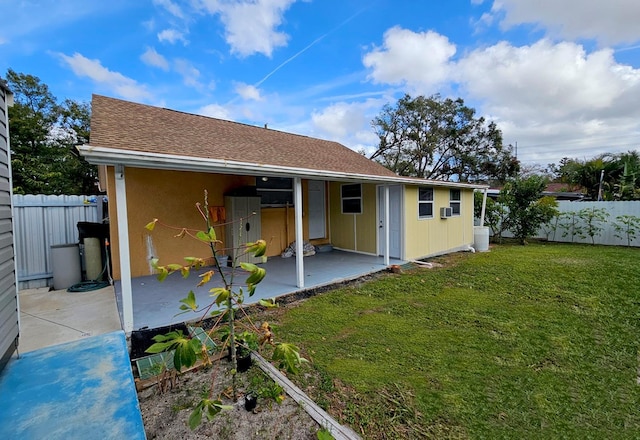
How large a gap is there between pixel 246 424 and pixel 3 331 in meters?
2.18

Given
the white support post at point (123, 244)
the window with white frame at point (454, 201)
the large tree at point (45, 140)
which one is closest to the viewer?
the white support post at point (123, 244)

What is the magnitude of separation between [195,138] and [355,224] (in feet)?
17.2

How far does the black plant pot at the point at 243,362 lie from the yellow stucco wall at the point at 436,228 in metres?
6.38

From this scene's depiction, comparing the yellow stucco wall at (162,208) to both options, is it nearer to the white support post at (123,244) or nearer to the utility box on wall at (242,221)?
the utility box on wall at (242,221)

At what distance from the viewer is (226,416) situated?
2.28 meters

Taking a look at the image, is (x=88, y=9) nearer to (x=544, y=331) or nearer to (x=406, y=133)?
(x=544, y=331)

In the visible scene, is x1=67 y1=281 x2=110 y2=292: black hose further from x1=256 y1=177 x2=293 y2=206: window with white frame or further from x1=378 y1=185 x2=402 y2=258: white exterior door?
x1=378 y1=185 x2=402 y2=258: white exterior door

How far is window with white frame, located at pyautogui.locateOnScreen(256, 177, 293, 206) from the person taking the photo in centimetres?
830

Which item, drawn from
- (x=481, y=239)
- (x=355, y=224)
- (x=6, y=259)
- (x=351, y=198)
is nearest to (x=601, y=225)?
(x=481, y=239)

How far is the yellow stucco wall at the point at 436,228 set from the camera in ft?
27.7

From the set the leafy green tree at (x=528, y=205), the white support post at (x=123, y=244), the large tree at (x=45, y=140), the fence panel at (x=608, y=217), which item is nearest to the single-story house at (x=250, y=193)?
the white support post at (x=123, y=244)

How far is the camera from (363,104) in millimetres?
20734

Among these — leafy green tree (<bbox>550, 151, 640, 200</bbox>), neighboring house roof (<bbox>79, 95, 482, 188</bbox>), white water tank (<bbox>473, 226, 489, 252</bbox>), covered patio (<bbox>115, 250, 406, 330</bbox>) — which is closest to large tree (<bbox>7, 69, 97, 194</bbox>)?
neighboring house roof (<bbox>79, 95, 482, 188</bbox>)

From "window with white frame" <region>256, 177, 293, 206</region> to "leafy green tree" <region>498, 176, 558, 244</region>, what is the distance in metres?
9.08
